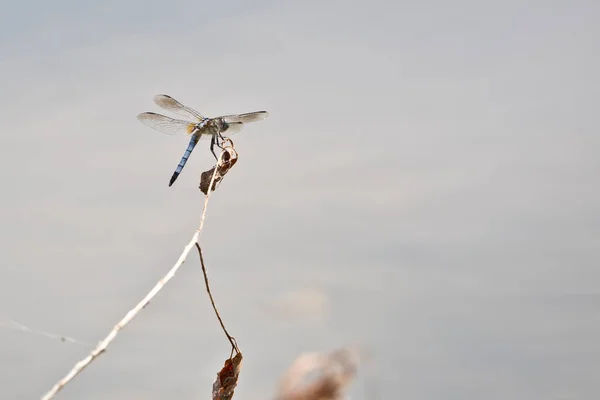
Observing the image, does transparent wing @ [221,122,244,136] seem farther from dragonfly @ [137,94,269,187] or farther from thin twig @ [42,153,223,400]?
thin twig @ [42,153,223,400]

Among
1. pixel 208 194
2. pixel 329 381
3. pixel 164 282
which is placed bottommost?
pixel 329 381

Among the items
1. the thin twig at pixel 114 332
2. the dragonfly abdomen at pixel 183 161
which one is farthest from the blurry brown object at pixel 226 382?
the dragonfly abdomen at pixel 183 161

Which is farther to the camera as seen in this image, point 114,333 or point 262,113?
point 262,113

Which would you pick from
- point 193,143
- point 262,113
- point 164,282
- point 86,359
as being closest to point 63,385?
point 86,359

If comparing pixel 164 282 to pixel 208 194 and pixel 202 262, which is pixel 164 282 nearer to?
pixel 202 262

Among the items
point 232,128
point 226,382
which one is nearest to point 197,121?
point 232,128

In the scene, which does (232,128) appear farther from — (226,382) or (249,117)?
(226,382)

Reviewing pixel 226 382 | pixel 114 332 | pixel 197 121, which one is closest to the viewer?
pixel 114 332
